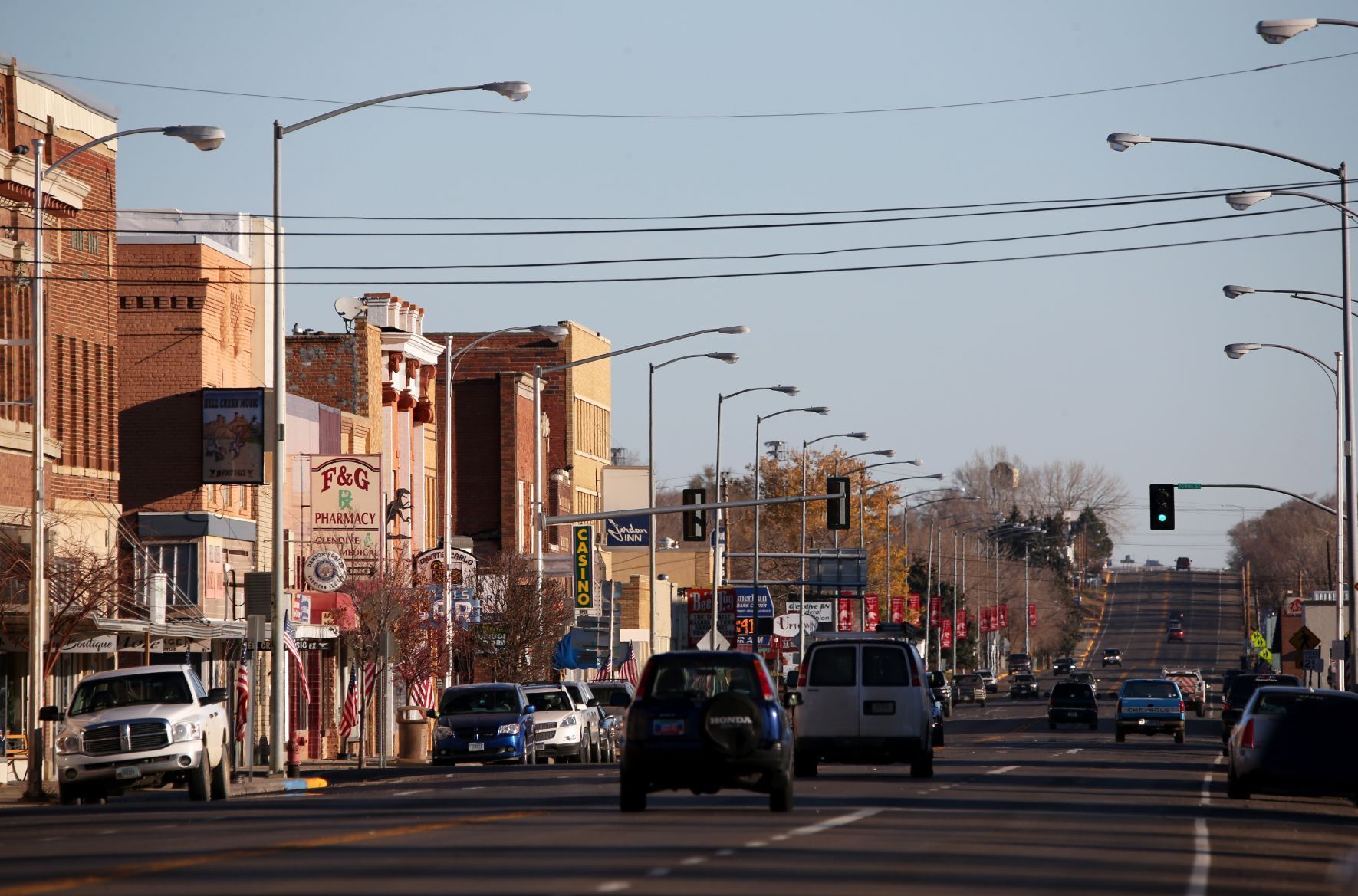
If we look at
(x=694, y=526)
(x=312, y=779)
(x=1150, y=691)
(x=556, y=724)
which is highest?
(x=694, y=526)

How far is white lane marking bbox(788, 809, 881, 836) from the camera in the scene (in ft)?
62.1

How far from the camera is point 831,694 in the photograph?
30.1 m

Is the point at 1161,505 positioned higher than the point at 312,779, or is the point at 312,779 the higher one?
the point at 1161,505

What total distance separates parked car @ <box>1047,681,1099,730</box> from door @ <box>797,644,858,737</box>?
36.4 metres

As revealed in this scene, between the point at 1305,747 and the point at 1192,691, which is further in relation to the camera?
the point at 1192,691

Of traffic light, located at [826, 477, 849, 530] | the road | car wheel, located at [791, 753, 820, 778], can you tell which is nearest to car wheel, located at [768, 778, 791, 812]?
the road

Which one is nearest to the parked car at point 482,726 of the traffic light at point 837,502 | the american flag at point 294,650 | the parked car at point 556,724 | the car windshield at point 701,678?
the parked car at point 556,724

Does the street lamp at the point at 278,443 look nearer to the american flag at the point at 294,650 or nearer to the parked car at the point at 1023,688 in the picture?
the american flag at the point at 294,650

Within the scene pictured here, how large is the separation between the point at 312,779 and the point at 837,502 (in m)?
20.6

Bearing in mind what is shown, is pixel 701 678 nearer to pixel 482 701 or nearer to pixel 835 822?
pixel 835 822

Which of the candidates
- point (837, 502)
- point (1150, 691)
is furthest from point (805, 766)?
point (1150, 691)

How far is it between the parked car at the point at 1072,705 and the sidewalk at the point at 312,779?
→ 2554cm

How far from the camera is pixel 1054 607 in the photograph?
595ft

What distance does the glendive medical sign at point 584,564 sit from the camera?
2611 inches
